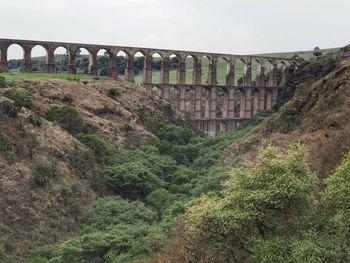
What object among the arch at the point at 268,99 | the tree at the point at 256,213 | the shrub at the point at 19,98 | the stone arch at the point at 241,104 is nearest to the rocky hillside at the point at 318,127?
the tree at the point at 256,213

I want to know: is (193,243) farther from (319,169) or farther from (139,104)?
(139,104)

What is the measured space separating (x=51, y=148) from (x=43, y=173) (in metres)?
3.97

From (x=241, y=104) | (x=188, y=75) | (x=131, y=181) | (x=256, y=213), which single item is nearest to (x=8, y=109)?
(x=131, y=181)

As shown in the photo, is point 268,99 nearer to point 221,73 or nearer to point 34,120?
point 221,73

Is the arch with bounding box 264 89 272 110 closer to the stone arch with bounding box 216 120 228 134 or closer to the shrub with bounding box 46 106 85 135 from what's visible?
the stone arch with bounding box 216 120 228 134

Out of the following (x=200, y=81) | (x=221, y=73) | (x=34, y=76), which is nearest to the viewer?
(x=34, y=76)

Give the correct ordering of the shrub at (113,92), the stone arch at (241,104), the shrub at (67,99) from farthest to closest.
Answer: the stone arch at (241,104) < the shrub at (113,92) < the shrub at (67,99)

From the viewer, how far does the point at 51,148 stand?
147 feet

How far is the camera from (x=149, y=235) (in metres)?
32.3

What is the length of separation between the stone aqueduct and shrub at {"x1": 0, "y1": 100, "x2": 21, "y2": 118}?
21314 mm

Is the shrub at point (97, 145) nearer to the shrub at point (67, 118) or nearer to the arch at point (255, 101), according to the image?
the shrub at point (67, 118)

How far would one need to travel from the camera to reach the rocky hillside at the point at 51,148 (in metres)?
37.0

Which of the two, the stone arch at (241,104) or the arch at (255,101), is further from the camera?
the arch at (255,101)

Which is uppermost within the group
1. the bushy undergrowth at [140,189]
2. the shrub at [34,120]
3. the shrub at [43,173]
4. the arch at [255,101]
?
the shrub at [34,120]
